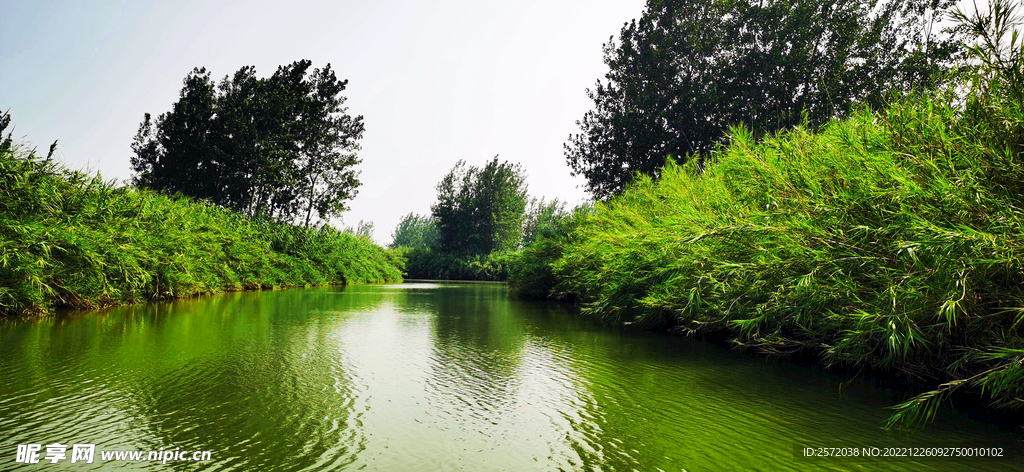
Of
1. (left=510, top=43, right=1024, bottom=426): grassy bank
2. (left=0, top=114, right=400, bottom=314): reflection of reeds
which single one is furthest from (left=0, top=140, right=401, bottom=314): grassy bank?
(left=510, top=43, right=1024, bottom=426): grassy bank

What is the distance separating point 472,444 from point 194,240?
1475 cm

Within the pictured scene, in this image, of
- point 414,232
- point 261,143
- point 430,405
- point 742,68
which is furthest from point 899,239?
point 414,232

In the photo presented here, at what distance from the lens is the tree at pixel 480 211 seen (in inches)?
2265

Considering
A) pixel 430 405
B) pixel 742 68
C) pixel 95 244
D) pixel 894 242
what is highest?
pixel 742 68

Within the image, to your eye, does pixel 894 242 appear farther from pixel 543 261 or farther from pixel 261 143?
pixel 261 143

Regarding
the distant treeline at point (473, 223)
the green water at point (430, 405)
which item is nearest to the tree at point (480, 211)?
the distant treeline at point (473, 223)

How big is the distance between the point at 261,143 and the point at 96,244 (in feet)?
57.7

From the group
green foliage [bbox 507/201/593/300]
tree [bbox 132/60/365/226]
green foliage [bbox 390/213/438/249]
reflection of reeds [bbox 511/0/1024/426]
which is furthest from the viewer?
green foliage [bbox 390/213/438/249]

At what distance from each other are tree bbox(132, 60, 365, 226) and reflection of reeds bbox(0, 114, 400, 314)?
27.2 ft

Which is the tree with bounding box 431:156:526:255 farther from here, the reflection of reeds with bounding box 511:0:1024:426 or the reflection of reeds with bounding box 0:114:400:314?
the reflection of reeds with bounding box 511:0:1024:426

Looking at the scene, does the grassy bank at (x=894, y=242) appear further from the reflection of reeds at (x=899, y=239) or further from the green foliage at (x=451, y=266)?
the green foliage at (x=451, y=266)

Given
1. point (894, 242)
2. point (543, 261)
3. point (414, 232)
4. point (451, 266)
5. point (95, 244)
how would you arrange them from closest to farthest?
point (894, 242) < point (95, 244) < point (543, 261) < point (451, 266) < point (414, 232)

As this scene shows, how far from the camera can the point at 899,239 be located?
450 cm

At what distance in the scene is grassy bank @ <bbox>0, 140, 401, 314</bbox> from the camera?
878cm
